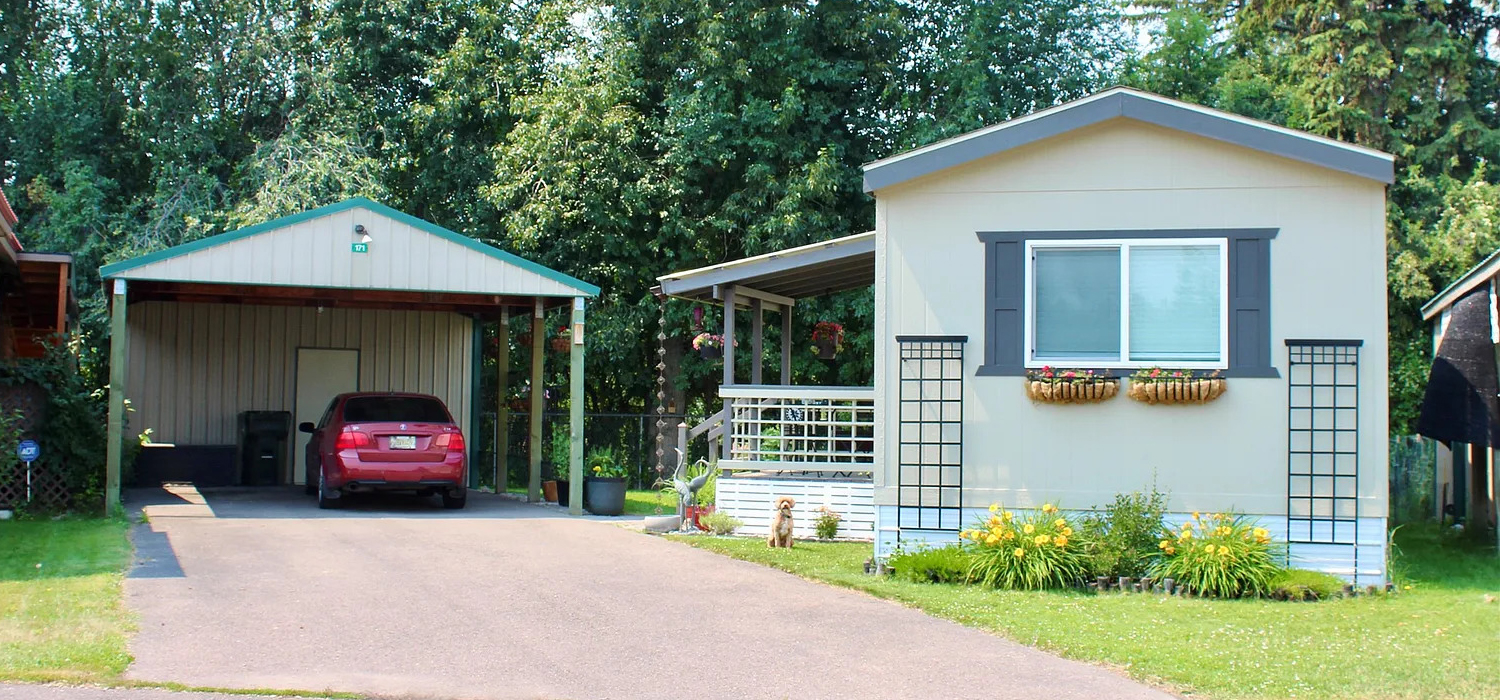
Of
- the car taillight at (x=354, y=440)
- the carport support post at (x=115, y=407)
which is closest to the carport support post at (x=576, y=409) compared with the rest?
the car taillight at (x=354, y=440)

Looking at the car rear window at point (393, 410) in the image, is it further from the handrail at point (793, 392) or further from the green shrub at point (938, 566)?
the green shrub at point (938, 566)

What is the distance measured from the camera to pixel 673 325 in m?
22.3

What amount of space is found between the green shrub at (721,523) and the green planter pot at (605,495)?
2334 millimetres

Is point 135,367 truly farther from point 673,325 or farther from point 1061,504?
point 1061,504

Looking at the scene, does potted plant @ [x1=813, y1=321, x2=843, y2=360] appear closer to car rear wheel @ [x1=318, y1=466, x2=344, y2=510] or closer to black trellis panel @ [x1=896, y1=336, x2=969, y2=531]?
black trellis panel @ [x1=896, y1=336, x2=969, y2=531]

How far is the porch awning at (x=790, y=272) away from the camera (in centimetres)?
1348

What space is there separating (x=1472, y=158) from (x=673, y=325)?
1436cm

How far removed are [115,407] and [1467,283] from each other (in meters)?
13.9

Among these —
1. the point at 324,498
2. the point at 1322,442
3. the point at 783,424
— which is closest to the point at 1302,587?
the point at 1322,442

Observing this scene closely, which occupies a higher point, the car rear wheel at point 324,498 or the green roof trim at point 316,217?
the green roof trim at point 316,217

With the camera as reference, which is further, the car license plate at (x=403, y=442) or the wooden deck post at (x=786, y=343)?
the wooden deck post at (x=786, y=343)

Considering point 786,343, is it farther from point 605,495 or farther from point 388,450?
point 388,450

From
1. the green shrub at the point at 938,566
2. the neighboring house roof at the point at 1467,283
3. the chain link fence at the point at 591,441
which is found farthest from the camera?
the chain link fence at the point at 591,441

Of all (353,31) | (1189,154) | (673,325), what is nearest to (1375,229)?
(1189,154)
